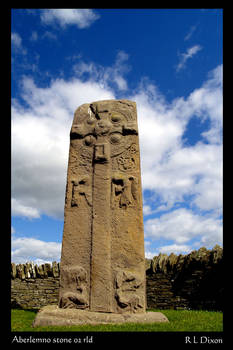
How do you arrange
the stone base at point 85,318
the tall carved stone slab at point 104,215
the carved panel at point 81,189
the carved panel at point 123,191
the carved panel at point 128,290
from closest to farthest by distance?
the stone base at point 85,318 < the carved panel at point 128,290 < the tall carved stone slab at point 104,215 < the carved panel at point 123,191 < the carved panel at point 81,189

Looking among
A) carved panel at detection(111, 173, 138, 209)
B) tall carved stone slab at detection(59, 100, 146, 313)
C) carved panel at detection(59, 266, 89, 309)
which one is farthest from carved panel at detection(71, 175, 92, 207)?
carved panel at detection(59, 266, 89, 309)

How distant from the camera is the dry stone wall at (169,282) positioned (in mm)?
7734

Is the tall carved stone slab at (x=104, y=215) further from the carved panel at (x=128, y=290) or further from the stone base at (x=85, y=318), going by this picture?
the stone base at (x=85, y=318)

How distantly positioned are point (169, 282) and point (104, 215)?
3.99 metres

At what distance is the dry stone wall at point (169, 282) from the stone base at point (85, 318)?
3.10m

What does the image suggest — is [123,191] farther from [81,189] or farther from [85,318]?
[85,318]

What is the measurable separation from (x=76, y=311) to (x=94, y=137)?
366 cm

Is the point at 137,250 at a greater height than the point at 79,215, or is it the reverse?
the point at 79,215

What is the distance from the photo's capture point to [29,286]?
9.88 metres

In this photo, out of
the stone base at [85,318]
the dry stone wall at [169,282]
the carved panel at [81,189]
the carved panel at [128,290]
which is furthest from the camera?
the dry stone wall at [169,282]

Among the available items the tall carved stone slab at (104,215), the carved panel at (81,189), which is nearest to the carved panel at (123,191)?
the tall carved stone slab at (104,215)

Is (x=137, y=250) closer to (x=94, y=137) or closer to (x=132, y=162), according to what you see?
(x=132, y=162)
